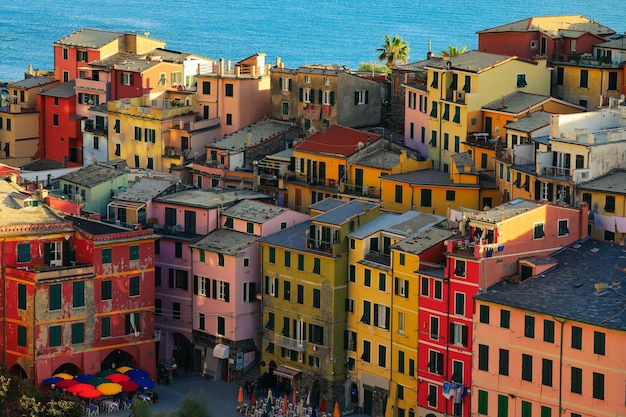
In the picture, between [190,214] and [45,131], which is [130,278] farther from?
[45,131]

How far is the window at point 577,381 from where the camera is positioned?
74500 millimetres

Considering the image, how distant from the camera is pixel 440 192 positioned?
296 ft

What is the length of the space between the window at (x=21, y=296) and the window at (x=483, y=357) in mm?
20287

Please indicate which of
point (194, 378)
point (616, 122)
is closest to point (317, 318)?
point (194, 378)

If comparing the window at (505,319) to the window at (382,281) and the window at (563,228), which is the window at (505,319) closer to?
the window at (563,228)

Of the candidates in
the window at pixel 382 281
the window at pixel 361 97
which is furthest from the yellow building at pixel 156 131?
the window at pixel 382 281

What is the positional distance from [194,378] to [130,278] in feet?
19.9

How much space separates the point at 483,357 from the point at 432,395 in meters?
3.68

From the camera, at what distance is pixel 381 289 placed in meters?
83.0

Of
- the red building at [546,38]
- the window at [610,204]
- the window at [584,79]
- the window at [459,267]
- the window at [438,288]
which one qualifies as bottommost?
the window at [438,288]

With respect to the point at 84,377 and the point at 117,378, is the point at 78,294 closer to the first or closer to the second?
the point at 84,377

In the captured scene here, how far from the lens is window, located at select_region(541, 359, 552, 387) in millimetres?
75500

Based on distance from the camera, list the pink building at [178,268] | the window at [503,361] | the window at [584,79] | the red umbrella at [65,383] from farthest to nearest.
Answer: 1. the window at [584,79]
2. the pink building at [178,268]
3. the red umbrella at [65,383]
4. the window at [503,361]

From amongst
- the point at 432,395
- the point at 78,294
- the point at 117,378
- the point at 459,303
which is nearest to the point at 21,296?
the point at 78,294
